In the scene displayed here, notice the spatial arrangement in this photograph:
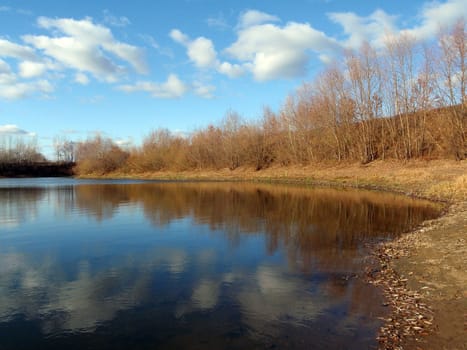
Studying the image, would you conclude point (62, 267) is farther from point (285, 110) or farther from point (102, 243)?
point (285, 110)

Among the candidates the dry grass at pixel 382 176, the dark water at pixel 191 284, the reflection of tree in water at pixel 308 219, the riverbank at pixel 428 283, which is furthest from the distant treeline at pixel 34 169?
the riverbank at pixel 428 283

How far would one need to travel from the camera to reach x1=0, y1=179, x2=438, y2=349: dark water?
6871mm

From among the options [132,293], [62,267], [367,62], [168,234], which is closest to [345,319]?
[132,293]

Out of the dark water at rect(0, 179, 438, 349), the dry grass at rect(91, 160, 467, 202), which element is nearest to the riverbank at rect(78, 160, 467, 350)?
the dark water at rect(0, 179, 438, 349)

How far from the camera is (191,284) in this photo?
971cm

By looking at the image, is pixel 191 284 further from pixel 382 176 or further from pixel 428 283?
pixel 382 176

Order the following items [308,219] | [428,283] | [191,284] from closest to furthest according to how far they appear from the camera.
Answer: [428,283] < [191,284] < [308,219]

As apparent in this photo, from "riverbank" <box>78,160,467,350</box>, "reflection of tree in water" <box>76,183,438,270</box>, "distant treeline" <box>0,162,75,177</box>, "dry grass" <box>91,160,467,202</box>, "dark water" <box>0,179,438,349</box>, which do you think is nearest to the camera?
"riverbank" <box>78,160,467,350</box>

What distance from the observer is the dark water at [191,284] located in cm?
687

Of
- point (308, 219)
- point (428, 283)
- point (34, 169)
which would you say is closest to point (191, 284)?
point (428, 283)

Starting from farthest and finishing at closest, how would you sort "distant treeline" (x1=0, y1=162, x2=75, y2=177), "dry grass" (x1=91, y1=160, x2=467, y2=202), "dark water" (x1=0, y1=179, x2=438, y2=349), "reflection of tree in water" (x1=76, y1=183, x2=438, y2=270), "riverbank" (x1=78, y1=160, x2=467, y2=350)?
"distant treeline" (x1=0, y1=162, x2=75, y2=177)
"dry grass" (x1=91, y1=160, x2=467, y2=202)
"reflection of tree in water" (x1=76, y1=183, x2=438, y2=270)
"dark water" (x1=0, y1=179, x2=438, y2=349)
"riverbank" (x1=78, y1=160, x2=467, y2=350)

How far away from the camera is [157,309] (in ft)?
26.6

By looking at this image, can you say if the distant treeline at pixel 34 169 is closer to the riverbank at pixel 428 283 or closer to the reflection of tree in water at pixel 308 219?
the reflection of tree in water at pixel 308 219

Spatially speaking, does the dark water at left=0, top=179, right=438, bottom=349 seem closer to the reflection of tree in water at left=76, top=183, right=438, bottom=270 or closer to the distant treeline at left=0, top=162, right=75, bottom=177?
the reflection of tree in water at left=76, top=183, right=438, bottom=270
